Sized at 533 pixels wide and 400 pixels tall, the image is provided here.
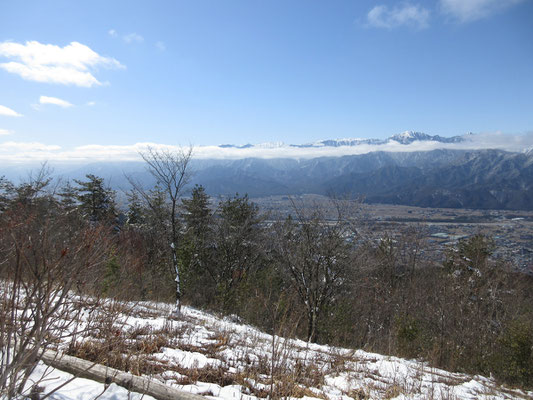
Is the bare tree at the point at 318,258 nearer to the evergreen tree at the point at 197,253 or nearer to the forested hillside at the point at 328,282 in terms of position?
the forested hillside at the point at 328,282

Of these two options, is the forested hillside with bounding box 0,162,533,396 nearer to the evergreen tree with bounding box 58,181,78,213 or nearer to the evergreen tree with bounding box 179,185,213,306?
the evergreen tree with bounding box 179,185,213,306

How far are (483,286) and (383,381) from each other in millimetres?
13161

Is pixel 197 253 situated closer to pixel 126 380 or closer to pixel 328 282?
pixel 328 282

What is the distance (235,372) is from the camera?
416 centimetres

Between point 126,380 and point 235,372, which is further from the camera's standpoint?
point 235,372

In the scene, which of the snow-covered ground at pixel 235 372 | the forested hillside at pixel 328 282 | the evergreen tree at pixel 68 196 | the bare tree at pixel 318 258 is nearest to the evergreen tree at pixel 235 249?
the forested hillside at pixel 328 282

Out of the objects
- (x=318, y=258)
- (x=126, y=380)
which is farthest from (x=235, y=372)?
(x=318, y=258)

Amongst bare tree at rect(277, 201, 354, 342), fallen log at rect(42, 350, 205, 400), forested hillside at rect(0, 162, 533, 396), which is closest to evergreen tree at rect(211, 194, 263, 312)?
forested hillside at rect(0, 162, 533, 396)

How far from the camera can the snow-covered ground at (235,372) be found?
132 inches

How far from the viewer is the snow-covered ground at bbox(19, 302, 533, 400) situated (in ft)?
11.0

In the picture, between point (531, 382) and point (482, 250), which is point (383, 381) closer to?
point (531, 382)

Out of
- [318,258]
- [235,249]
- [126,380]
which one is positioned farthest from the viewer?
[235,249]

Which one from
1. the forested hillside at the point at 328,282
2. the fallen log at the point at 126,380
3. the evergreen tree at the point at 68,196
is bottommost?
the forested hillside at the point at 328,282

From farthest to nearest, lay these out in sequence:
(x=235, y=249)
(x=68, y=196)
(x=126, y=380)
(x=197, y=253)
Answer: (x=68, y=196) < (x=197, y=253) < (x=235, y=249) < (x=126, y=380)
